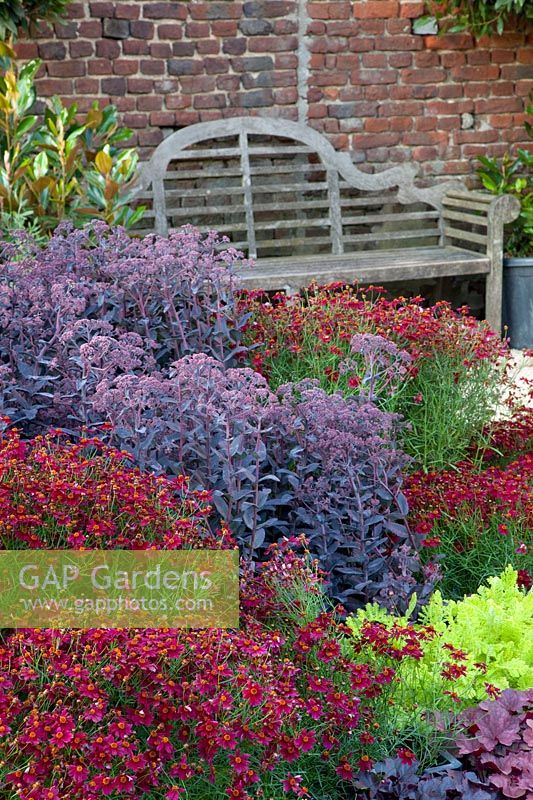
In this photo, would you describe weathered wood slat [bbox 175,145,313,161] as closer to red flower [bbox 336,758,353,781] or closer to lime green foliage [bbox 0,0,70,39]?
lime green foliage [bbox 0,0,70,39]

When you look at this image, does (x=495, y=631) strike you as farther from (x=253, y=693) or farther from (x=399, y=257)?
(x=399, y=257)

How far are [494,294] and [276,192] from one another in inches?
60.1

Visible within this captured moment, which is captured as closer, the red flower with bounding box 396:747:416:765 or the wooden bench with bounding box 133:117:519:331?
the red flower with bounding box 396:747:416:765

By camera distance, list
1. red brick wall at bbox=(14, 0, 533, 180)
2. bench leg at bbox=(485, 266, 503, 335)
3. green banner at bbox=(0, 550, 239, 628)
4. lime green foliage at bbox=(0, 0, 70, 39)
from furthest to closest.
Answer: bench leg at bbox=(485, 266, 503, 335) < red brick wall at bbox=(14, 0, 533, 180) < lime green foliage at bbox=(0, 0, 70, 39) < green banner at bbox=(0, 550, 239, 628)

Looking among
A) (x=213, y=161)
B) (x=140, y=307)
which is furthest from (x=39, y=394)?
(x=213, y=161)

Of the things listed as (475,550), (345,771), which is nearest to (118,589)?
(345,771)

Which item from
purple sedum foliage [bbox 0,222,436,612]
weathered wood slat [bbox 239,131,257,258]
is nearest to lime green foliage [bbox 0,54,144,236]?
weathered wood slat [bbox 239,131,257,258]

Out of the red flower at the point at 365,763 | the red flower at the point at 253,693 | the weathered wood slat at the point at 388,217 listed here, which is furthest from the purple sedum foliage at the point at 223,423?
the weathered wood slat at the point at 388,217

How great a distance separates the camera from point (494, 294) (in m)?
6.04

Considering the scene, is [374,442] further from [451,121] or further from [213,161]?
[451,121]

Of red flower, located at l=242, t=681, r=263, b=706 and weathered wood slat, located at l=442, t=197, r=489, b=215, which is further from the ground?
weathered wood slat, located at l=442, t=197, r=489, b=215

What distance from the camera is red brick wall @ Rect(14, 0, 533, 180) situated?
5898mm

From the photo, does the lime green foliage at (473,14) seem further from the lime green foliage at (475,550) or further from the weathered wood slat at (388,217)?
the lime green foliage at (475,550)

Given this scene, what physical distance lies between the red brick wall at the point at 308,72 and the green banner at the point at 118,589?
469 cm
